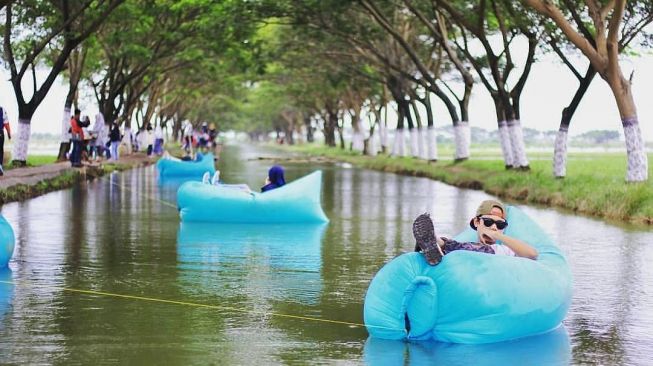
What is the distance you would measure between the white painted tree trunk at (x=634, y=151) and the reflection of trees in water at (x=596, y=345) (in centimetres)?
1519

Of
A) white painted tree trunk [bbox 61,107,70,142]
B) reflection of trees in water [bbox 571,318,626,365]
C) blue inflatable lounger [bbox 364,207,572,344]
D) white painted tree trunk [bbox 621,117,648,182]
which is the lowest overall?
reflection of trees in water [bbox 571,318,626,365]

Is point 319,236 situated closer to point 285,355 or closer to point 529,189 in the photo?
point 285,355

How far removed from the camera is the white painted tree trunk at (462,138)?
41781 mm

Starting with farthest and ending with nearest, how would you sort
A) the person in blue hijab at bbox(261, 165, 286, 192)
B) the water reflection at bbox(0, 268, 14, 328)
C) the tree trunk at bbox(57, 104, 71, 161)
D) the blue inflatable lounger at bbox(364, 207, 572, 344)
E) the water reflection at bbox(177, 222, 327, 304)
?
the tree trunk at bbox(57, 104, 71, 161)
the person in blue hijab at bbox(261, 165, 286, 192)
the water reflection at bbox(177, 222, 327, 304)
the water reflection at bbox(0, 268, 14, 328)
the blue inflatable lounger at bbox(364, 207, 572, 344)

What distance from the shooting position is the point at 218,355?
26.5 ft

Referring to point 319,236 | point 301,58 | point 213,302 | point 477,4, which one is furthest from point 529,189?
point 301,58

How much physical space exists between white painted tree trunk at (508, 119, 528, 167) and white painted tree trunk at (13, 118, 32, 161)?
1419 cm

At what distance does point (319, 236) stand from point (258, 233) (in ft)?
3.16

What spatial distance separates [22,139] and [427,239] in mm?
25976

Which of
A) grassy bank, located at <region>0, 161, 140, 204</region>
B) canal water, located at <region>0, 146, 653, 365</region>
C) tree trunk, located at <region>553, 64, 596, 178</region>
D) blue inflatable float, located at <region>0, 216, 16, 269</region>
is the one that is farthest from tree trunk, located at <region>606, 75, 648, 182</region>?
blue inflatable float, located at <region>0, 216, 16, 269</region>

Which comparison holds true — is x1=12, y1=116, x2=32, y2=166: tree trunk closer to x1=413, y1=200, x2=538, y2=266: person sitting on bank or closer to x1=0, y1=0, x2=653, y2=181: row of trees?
x1=0, y1=0, x2=653, y2=181: row of trees

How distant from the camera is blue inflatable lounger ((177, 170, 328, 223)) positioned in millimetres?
18781

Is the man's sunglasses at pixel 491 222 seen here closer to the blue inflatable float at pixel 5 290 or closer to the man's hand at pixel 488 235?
the man's hand at pixel 488 235

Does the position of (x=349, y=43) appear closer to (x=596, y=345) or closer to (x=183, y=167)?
(x=183, y=167)
